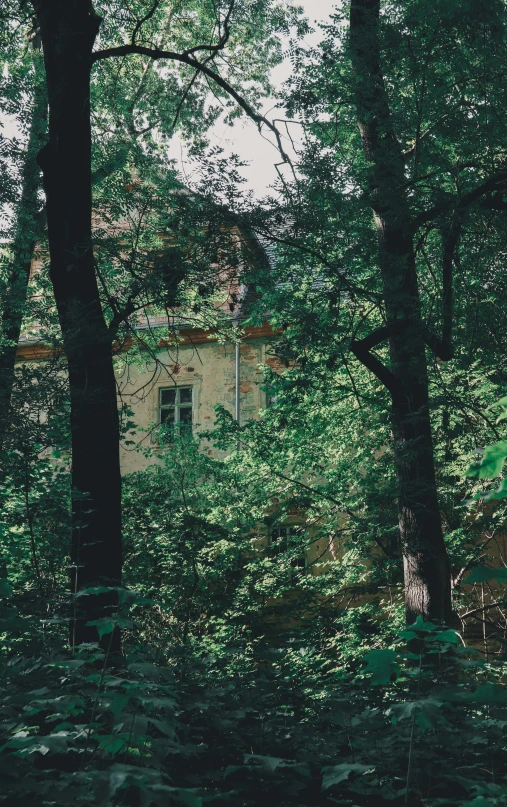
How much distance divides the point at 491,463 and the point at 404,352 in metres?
6.31

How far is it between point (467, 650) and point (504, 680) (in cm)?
874

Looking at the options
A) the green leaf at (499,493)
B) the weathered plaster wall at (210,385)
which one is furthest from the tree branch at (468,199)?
the weathered plaster wall at (210,385)

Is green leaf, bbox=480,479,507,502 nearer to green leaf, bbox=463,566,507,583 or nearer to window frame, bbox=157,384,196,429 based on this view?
green leaf, bbox=463,566,507,583

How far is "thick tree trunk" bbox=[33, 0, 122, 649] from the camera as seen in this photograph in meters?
5.80

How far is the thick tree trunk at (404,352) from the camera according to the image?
6.93 m

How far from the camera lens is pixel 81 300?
6.41 metres

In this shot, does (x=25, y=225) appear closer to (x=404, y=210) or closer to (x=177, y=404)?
(x=404, y=210)

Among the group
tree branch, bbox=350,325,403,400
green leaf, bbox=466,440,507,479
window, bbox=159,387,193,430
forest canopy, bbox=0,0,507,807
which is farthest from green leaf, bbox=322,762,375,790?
window, bbox=159,387,193,430

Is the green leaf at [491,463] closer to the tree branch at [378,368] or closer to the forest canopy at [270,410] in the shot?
the forest canopy at [270,410]

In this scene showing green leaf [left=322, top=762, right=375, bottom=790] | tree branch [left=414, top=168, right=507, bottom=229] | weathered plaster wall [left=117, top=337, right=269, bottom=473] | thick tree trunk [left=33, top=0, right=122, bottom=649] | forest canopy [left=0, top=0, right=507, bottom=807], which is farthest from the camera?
weathered plaster wall [left=117, top=337, right=269, bottom=473]

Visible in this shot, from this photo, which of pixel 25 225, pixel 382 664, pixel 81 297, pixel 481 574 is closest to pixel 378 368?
pixel 81 297

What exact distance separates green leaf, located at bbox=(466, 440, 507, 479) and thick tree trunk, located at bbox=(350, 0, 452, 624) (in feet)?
16.3

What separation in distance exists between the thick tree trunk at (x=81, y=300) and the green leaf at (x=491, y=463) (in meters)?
3.86

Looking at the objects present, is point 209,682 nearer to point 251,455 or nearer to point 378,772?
point 378,772
